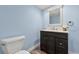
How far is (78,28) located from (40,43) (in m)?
0.88

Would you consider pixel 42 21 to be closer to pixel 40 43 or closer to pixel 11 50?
pixel 40 43

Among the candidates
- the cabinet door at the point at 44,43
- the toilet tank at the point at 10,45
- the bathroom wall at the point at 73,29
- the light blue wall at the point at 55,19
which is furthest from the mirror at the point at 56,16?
the toilet tank at the point at 10,45

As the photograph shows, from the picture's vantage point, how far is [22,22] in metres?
1.79

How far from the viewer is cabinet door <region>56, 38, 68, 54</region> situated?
71.8 inches

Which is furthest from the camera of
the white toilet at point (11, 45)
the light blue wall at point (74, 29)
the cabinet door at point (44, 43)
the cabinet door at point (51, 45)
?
the cabinet door at point (44, 43)

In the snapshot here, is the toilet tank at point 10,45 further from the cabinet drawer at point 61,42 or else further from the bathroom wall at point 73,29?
the bathroom wall at point 73,29

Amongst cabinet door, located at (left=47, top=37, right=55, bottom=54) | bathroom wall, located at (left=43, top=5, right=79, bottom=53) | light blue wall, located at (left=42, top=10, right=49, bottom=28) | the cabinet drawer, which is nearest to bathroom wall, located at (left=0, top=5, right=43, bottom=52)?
light blue wall, located at (left=42, top=10, right=49, bottom=28)

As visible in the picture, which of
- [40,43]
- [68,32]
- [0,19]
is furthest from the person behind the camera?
[40,43]

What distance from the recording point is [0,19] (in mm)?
1316

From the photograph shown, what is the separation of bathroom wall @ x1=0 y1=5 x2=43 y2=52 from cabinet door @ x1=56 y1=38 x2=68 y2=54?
444 millimetres

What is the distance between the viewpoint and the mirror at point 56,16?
2.20 meters

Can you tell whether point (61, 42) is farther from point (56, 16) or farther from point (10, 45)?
point (10, 45)

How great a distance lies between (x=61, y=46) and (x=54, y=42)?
0.58 ft

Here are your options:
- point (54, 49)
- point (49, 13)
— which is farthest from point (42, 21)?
point (54, 49)
